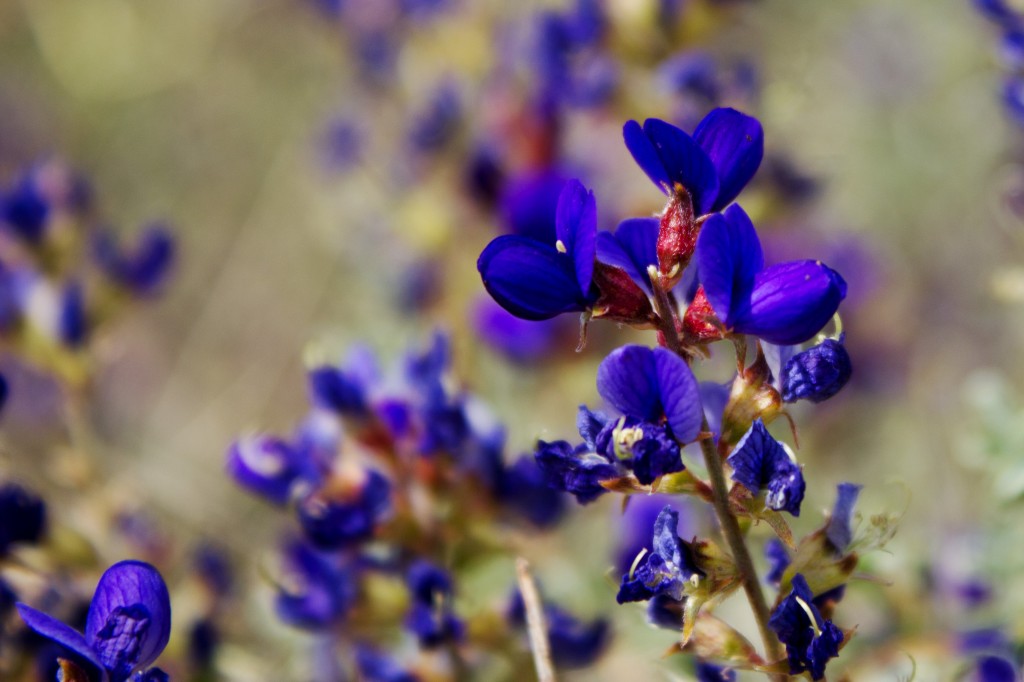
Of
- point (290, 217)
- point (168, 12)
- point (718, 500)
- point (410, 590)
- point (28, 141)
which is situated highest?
point (168, 12)

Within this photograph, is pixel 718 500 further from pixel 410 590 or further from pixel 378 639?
pixel 378 639

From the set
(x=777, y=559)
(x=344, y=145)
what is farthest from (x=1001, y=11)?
(x=344, y=145)

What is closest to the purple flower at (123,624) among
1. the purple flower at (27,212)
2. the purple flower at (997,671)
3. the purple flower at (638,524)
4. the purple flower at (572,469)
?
the purple flower at (572,469)

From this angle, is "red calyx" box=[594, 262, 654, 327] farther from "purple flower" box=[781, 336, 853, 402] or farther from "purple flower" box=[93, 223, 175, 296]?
"purple flower" box=[93, 223, 175, 296]

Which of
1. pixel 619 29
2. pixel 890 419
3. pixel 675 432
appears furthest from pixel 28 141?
pixel 675 432

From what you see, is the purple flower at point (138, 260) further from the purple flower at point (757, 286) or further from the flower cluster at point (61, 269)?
the purple flower at point (757, 286)

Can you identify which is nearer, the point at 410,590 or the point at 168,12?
the point at 410,590
